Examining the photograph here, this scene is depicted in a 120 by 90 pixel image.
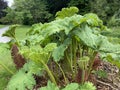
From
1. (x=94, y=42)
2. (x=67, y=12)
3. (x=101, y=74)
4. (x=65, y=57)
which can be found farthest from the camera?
(x=67, y=12)

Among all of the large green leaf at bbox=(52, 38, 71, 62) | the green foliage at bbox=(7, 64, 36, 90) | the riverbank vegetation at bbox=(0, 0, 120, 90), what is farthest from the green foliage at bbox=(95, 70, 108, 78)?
the green foliage at bbox=(7, 64, 36, 90)

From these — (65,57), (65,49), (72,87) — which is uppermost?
(65,49)

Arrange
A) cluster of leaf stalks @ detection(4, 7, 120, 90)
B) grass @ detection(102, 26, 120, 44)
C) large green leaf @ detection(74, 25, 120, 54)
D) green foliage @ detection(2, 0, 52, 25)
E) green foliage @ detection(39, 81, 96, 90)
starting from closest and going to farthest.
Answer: green foliage @ detection(39, 81, 96, 90), cluster of leaf stalks @ detection(4, 7, 120, 90), large green leaf @ detection(74, 25, 120, 54), grass @ detection(102, 26, 120, 44), green foliage @ detection(2, 0, 52, 25)

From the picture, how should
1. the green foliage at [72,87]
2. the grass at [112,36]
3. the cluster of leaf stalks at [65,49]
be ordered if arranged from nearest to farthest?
the green foliage at [72,87] → the cluster of leaf stalks at [65,49] → the grass at [112,36]

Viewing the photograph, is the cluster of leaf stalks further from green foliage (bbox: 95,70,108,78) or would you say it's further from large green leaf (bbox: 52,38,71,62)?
green foliage (bbox: 95,70,108,78)

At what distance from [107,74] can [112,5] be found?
1357 cm

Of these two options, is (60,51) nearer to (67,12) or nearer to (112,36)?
(67,12)

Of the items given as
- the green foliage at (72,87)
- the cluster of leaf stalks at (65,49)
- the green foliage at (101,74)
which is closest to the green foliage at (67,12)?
the cluster of leaf stalks at (65,49)

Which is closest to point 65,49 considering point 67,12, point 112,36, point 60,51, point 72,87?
point 60,51

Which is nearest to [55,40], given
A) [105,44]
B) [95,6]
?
[105,44]

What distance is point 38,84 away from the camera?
3.70 metres

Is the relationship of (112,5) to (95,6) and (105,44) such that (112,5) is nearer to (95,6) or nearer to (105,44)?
(95,6)

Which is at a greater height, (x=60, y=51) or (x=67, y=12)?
(x=67, y=12)

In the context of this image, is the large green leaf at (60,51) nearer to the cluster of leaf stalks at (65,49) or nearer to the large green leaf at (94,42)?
the cluster of leaf stalks at (65,49)
